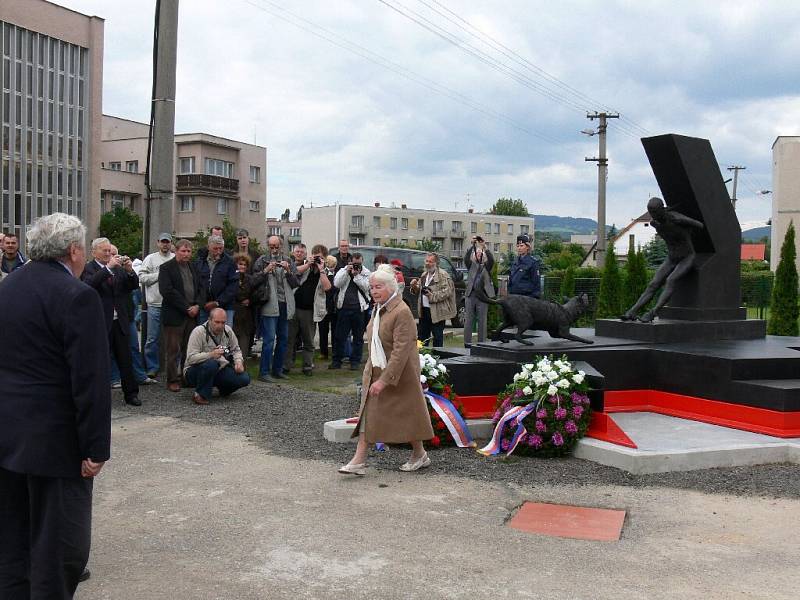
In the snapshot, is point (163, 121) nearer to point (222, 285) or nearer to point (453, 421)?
point (222, 285)

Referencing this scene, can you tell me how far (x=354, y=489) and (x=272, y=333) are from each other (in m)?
5.43

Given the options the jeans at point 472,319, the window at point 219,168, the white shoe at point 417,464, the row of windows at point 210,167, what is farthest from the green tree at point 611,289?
the window at point 219,168

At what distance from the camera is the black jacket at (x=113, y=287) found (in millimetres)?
9297

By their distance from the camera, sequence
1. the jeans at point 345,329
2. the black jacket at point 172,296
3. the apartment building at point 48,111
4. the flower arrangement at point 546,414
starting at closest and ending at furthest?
1. the flower arrangement at point 546,414
2. the black jacket at point 172,296
3. the jeans at point 345,329
4. the apartment building at point 48,111

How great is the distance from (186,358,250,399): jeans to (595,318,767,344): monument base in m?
4.64

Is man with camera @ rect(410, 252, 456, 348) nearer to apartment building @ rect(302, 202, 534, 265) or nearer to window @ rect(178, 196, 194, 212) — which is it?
window @ rect(178, 196, 194, 212)

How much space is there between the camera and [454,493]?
6219 mm

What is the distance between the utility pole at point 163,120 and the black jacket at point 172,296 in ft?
2.96

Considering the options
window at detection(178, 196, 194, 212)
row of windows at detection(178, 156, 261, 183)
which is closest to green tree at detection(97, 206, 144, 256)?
window at detection(178, 196, 194, 212)

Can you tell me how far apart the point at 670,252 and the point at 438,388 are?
15.1 ft

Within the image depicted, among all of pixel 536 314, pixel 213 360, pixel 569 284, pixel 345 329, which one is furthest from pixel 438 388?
pixel 569 284

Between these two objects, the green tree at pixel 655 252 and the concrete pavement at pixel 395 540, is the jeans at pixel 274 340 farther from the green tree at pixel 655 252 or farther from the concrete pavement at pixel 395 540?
the green tree at pixel 655 252

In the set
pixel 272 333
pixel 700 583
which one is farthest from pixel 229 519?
pixel 272 333

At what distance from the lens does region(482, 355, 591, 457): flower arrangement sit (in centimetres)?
728
